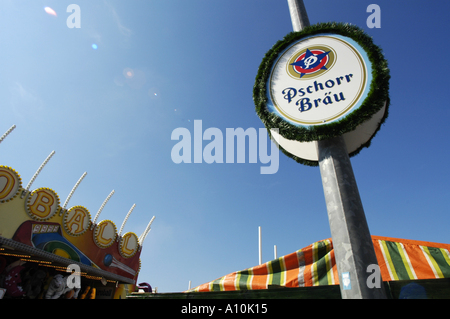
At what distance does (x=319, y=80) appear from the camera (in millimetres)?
3125

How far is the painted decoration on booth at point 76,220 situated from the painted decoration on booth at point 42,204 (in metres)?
0.76

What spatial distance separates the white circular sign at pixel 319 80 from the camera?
2.88 metres

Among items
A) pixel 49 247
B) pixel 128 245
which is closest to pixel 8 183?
pixel 49 247

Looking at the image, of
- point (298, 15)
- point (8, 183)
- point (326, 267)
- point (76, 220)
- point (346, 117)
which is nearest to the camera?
point (346, 117)

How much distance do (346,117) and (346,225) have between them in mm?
1266

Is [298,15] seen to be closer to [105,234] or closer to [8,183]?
[8,183]

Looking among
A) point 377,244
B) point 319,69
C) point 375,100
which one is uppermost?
point 319,69

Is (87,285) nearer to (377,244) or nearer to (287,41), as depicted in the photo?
(377,244)

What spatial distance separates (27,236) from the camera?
8.02 metres

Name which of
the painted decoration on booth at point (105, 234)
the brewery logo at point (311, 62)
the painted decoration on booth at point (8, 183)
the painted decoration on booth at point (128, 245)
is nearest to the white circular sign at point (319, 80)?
the brewery logo at point (311, 62)

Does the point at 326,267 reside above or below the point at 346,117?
below

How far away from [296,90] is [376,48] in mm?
1152

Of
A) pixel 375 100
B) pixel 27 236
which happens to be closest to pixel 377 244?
pixel 375 100

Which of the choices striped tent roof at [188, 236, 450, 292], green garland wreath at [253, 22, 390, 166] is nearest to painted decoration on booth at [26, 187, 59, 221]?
striped tent roof at [188, 236, 450, 292]
